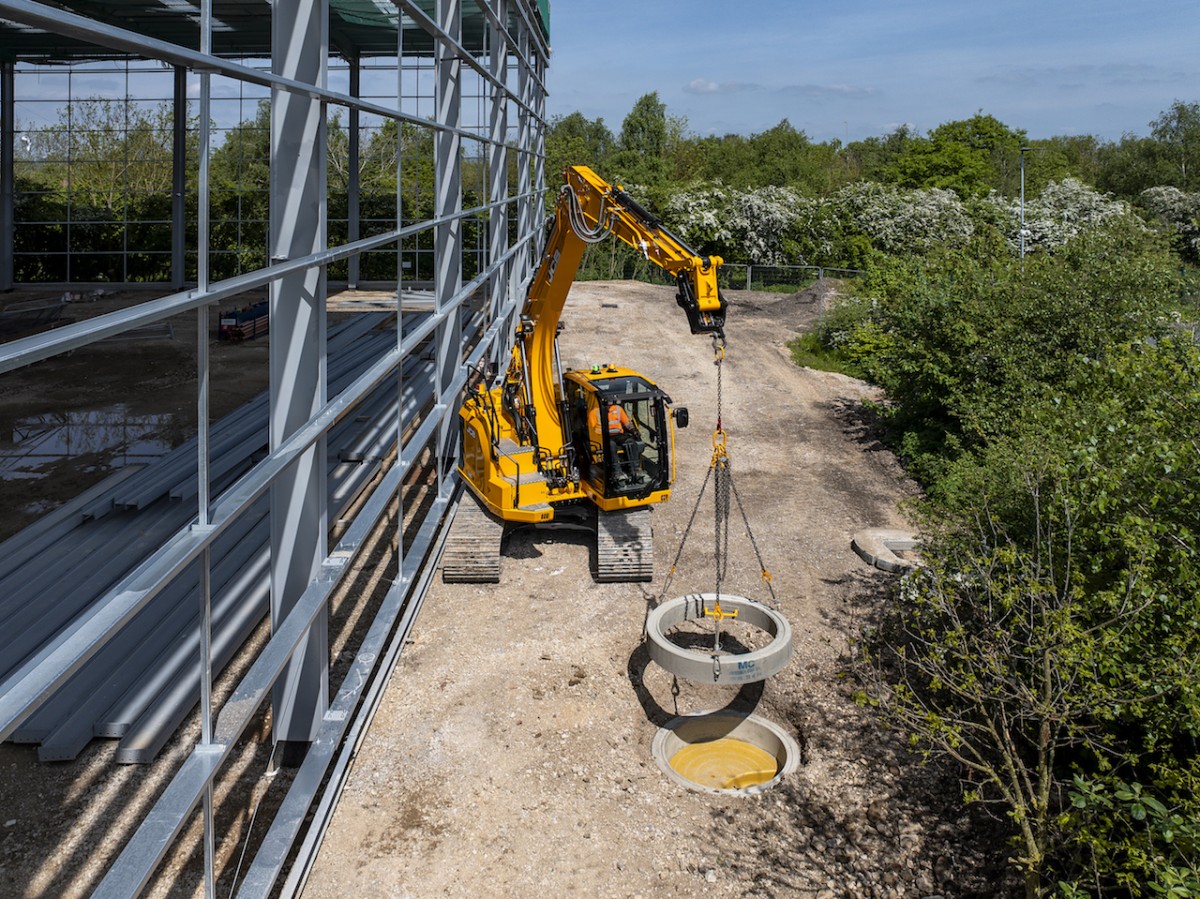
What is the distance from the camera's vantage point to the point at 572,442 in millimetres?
12297

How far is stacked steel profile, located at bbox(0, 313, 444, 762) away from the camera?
7406 mm

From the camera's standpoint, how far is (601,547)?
11.9 m

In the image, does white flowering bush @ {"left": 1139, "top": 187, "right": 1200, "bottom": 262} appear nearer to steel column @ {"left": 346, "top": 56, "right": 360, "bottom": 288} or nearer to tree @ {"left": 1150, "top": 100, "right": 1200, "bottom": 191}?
tree @ {"left": 1150, "top": 100, "right": 1200, "bottom": 191}

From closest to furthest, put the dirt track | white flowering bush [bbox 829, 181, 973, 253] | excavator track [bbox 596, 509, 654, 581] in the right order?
1. the dirt track
2. excavator track [bbox 596, 509, 654, 581]
3. white flowering bush [bbox 829, 181, 973, 253]

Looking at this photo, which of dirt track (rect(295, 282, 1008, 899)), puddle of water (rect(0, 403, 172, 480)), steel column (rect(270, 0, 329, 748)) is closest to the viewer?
steel column (rect(270, 0, 329, 748))

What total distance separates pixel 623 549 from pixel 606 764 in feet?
11.7

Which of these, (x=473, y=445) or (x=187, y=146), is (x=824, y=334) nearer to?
(x=473, y=445)

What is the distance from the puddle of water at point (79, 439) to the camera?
46.2 feet

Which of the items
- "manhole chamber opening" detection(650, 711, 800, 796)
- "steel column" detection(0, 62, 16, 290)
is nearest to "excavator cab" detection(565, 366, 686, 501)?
"manhole chamber opening" detection(650, 711, 800, 796)

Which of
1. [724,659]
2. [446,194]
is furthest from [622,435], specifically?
[724,659]

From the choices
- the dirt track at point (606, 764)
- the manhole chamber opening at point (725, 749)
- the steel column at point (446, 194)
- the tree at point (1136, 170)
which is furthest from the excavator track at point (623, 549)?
the tree at point (1136, 170)

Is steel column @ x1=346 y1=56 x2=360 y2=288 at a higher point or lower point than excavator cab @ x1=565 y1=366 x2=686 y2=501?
higher

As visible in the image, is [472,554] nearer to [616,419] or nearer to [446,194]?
[616,419]

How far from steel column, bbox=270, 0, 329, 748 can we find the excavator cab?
4.85 meters
